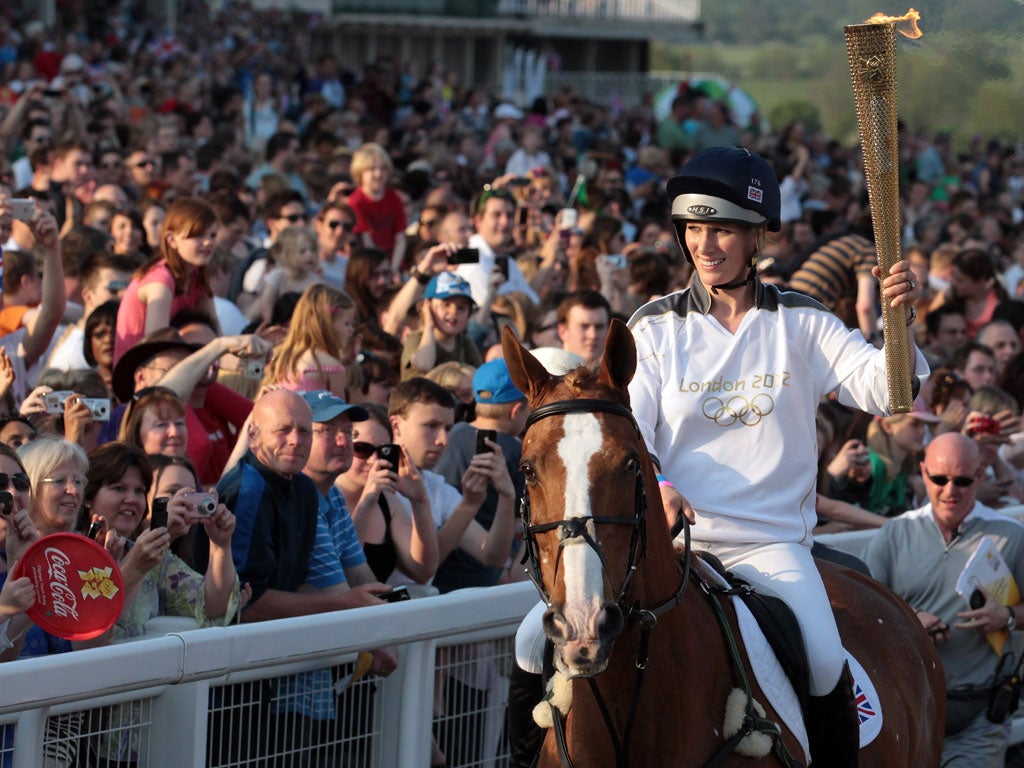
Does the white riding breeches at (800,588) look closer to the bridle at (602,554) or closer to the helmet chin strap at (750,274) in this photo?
the bridle at (602,554)

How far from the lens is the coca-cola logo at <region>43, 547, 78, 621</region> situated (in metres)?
4.57

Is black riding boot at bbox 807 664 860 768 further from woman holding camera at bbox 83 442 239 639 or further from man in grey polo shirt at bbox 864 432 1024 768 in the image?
man in grey polo shirt at bbox 864 432 1024 768

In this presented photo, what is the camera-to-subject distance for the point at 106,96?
17141 mm

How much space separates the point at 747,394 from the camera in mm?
4762

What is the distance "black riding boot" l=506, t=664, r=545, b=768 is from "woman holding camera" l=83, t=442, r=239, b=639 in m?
1.18

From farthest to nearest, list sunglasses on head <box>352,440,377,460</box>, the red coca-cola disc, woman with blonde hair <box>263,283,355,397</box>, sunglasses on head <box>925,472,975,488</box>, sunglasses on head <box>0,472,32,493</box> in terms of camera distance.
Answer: woman with blonde hair <box>263,283,355,397</box>, sunglasses on head <box>925,472,975,488</box>, sunglasses on head <box>352,440,377,460</box>, sunglasses on head <box>0,472,32,493</box>, the red coca-cola disc

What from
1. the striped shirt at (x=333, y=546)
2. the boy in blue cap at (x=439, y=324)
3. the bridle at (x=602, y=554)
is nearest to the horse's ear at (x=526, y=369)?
the bridle at (x=602, y=554)

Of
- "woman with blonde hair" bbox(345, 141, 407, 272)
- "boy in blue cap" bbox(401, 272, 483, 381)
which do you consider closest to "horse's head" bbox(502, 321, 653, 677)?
"boy in blue cap" bbox(401, 272, 483, 381)

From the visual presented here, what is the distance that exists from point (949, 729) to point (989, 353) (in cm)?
412

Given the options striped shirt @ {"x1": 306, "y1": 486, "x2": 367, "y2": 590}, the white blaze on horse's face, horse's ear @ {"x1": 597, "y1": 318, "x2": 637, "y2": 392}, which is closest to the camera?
the white blaze on horse's face

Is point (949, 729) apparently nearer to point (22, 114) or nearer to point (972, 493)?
point (972, 493)

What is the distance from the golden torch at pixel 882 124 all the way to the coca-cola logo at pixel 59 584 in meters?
2.38

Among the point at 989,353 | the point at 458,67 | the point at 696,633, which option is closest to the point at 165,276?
the point at 696,633

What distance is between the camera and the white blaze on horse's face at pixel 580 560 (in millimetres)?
3656
